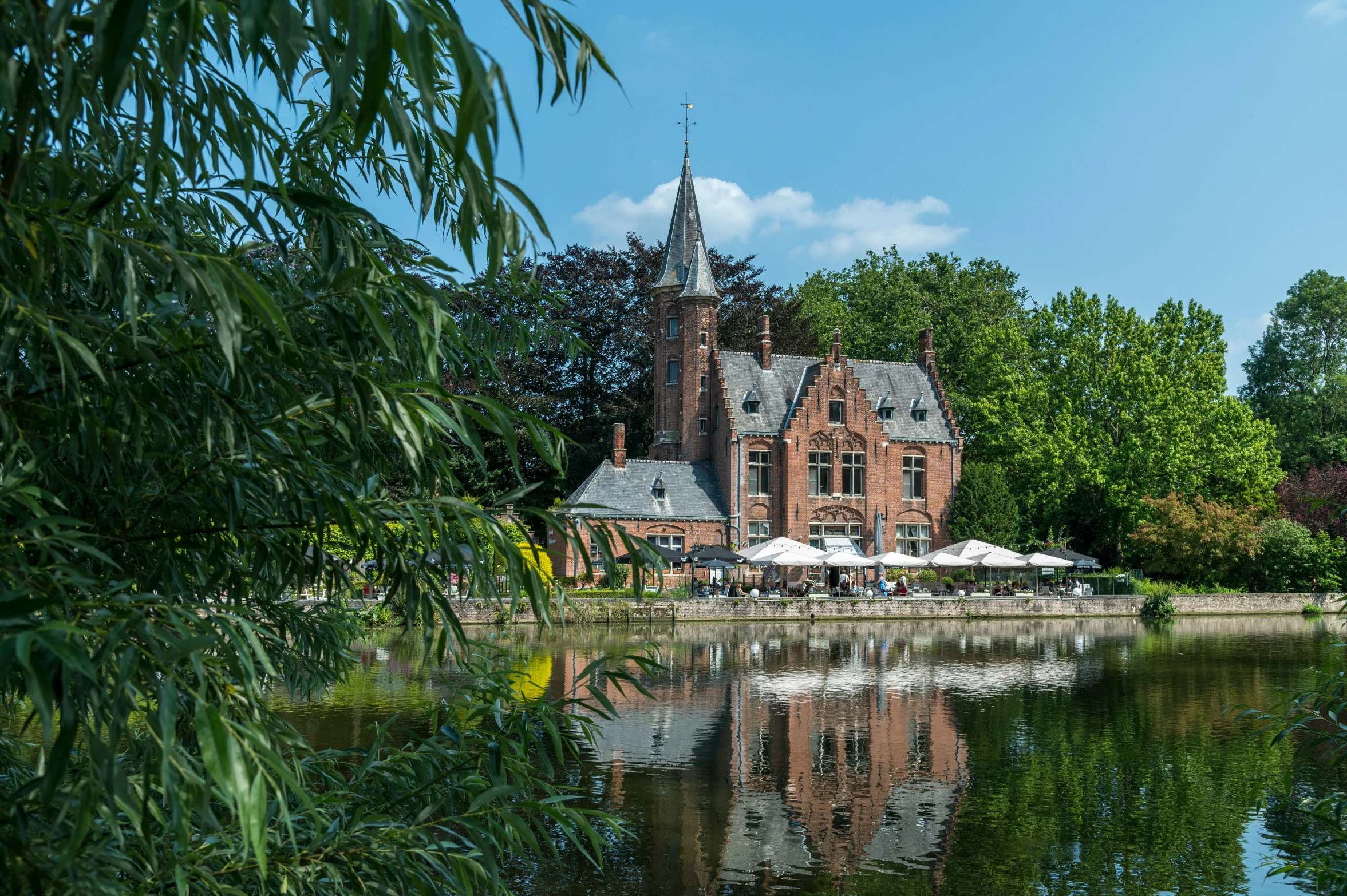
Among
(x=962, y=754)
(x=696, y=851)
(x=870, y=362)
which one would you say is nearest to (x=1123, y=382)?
(x=870, y=362)

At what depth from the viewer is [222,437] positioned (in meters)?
3.12

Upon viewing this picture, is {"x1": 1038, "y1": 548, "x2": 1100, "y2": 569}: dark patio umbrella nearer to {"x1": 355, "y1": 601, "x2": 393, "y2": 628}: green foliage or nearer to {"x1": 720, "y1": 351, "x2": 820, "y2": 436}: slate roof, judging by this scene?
{"x1": 720, "y1": 351, "x2": 820, "y2": 436}: slate roof

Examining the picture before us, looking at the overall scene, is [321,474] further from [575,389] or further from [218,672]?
[575,389]

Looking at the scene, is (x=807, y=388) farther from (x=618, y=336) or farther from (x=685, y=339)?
(x=618, y=336)

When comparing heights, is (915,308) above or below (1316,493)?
above

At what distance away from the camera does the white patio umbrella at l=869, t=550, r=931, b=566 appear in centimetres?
3531

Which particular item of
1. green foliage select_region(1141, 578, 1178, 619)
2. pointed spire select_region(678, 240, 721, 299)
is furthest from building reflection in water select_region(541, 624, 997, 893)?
pointed spire select_region(678, 240, 721, 299)

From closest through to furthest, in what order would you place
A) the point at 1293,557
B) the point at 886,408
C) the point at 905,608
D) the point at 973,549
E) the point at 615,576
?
the point at 615,576 → the point at 905,608 → the point at 973,549 → the point at 1293,557 → the point at 886,408

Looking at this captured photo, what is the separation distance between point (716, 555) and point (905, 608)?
589 cm

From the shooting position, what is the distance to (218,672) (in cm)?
281

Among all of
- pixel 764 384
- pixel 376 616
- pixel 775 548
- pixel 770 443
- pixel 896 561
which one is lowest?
pixel 376 616

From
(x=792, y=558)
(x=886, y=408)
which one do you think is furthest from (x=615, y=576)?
(x=886, y=408)

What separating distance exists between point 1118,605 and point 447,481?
116ft

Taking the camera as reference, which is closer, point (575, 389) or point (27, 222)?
point (27, 222)
